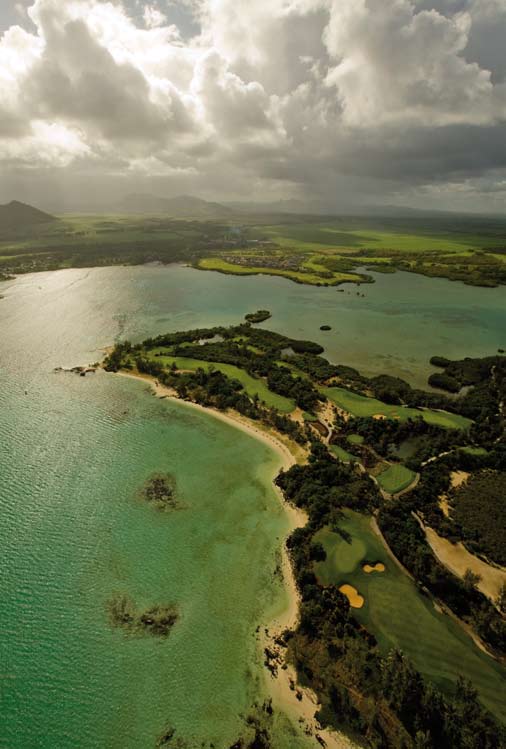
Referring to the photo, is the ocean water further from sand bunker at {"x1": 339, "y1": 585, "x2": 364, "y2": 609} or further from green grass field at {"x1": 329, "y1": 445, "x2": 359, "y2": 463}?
green grass field at {"x1": 329, "y1": 445, "x2": 359, "y2": 463}

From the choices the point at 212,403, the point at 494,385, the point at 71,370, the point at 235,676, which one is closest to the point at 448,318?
the point at 494,385

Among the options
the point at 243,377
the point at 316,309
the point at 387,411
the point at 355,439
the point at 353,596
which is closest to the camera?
the point at 353,596

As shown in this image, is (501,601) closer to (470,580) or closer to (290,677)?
(470,580)

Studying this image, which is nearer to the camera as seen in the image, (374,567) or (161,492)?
(374,567)

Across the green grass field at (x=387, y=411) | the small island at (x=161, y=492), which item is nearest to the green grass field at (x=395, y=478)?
the green grass field at (x=387, y=411)

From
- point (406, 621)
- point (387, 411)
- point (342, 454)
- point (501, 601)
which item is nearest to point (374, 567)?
point (406, 621)

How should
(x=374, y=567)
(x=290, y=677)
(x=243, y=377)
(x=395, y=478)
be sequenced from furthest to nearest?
1. (x=243, y=377)
2. (x=395, y=478)
3. (x=374, y=567)
4. (x=290, y=677)

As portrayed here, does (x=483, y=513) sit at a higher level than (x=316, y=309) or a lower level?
lower

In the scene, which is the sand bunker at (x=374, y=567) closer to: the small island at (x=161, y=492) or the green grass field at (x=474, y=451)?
the small island at (x=161, y=492)
